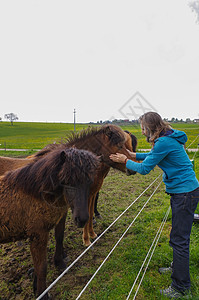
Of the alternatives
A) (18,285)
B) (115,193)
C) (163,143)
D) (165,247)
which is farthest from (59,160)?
(115,193)

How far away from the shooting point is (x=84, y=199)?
201 centimetres

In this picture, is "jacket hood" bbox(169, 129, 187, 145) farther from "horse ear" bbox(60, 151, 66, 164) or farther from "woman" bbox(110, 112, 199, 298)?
"horse ear" bbox(60, 151, 66, 164)

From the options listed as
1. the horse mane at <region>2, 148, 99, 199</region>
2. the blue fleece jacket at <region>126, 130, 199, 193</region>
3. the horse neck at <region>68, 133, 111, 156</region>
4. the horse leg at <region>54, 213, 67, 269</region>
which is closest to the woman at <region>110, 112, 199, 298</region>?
the blue fleece jacket at <region>126, 130, 199, 193</region>

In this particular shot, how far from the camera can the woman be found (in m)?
2.28

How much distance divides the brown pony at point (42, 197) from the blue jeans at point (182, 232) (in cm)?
121

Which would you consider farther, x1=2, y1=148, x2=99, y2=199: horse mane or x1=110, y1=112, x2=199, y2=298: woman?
x1=110, y1=112, x2=199, y2=298: woman

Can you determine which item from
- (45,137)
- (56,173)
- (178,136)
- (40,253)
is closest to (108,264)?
(40,253)

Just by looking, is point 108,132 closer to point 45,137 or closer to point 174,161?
point 174,161

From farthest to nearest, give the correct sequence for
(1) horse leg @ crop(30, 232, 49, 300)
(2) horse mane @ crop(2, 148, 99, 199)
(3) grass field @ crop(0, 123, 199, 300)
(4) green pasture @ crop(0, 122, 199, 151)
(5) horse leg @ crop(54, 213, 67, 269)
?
(4) green pasture @ crop(0, 122, 199, 151) < (5) horse leg @ crop(54, 213, 67, 269) < (3) grass field @ crop(0, 123, 199, 300) < (1) horse leg @ crop(30, 232, 49, 300) < (2) horse mane @ crop(2, 148, 99, 199)

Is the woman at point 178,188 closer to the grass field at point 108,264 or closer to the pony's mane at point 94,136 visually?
the grass field at point 108,264

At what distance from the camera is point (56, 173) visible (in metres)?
2.06

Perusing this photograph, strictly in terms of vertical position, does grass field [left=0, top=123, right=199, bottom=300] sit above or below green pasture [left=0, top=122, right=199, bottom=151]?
below

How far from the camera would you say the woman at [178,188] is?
7.47 ft

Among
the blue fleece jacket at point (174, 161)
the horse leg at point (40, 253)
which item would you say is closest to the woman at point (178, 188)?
the blue fleece jacket at point (174, 161)
